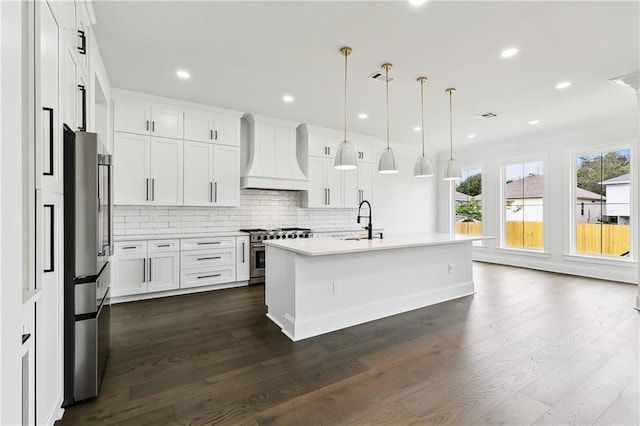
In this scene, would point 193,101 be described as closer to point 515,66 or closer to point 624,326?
point 515,66

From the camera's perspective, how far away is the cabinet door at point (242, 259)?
15.6ft

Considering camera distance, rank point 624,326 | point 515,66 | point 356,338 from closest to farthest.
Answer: point 356,338 → point 624,326 → point 515,66

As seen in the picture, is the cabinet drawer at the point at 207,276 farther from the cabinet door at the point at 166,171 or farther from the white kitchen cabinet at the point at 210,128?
the white kitchen cabinet at the point at 210,128

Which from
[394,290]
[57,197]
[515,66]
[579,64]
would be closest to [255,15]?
[57,197]

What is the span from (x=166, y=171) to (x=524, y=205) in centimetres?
681

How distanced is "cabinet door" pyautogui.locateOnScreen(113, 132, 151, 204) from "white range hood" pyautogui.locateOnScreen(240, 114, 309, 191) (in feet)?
4.68

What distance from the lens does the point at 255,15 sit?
2.50 metres

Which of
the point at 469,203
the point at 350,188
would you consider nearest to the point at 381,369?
the point at 350,188

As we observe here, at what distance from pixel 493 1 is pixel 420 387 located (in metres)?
2.87

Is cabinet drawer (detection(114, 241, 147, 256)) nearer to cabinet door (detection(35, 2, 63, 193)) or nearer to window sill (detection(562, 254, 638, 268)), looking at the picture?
cabinet door (detection(35, 2, 63, 193))

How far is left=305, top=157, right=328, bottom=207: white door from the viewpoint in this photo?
18.4 feet

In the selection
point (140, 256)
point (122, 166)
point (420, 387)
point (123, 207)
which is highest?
point (122, 166)

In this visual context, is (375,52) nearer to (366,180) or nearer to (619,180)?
(366,180)

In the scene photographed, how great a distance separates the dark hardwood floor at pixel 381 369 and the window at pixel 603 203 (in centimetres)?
215
